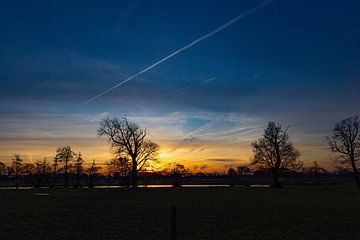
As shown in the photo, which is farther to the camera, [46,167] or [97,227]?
[46,167]

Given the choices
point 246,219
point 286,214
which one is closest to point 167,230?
point 246,219

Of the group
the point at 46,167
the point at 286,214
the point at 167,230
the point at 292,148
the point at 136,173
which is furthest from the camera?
the point at 46,167

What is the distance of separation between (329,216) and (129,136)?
56.9 m

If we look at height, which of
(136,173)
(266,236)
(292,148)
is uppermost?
(292,148)

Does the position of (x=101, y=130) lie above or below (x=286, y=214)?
above

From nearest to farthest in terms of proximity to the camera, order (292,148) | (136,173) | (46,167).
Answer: (136,173), (292,148), (46,167)

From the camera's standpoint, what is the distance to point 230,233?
55.4 ft

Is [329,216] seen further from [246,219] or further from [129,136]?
[129,136]

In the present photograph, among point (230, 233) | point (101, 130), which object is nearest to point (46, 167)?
point (101, 130)

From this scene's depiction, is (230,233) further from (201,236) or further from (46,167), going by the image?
(46,167)

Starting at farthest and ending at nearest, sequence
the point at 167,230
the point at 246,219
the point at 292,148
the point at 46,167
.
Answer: the point at 46,167 → the point at 292,148 → the point at 246,219 → the point at 167,230

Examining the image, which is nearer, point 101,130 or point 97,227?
point 97,227

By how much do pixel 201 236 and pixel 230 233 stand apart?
4.81 ft

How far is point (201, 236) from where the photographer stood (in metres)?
16.2
